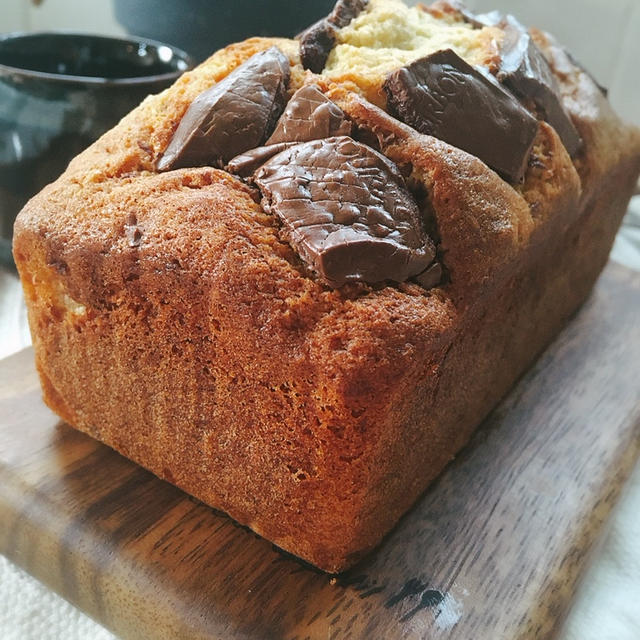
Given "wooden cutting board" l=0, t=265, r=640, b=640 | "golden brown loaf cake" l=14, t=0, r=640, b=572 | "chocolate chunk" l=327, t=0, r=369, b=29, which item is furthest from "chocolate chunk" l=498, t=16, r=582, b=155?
"wooden cutting board" l=0, t=265, r=640, b=640

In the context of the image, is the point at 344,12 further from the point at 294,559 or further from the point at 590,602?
the point at 590,602

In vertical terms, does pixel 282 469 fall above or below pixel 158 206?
below

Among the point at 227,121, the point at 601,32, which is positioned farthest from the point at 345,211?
the point at 601,32

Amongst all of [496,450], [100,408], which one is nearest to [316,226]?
[100,408]

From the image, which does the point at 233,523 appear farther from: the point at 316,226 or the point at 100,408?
the point at 316,226

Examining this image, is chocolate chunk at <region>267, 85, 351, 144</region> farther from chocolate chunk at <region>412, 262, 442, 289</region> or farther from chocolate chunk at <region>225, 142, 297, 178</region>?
chocolate chunk at <region>412, 262, 442, 289</region>

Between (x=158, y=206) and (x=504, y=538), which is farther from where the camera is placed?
(x=504, y=538)
